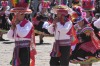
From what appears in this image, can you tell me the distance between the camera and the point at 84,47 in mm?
8508

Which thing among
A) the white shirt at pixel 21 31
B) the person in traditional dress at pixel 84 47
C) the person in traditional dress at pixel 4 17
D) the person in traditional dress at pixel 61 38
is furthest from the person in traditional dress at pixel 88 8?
the person in traditional dress at pixel 4 17

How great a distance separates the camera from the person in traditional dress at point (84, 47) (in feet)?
27.9

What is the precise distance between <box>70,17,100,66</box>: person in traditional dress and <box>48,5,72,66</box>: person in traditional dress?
46 centimetres

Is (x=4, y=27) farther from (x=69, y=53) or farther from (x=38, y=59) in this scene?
(x=69, y=53)

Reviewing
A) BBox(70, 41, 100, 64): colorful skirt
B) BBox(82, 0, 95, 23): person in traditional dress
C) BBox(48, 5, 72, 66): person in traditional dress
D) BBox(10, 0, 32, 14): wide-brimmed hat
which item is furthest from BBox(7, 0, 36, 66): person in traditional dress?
BBox(82, 0, 95, 23): person in traditional dress

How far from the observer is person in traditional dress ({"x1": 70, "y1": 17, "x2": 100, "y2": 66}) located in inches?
334

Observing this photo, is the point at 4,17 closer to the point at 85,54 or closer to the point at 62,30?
the point at 85,54

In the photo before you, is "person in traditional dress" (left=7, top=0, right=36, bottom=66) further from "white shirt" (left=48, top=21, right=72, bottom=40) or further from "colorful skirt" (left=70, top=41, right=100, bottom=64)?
"colorful skirt" (left=70, top=41, right=100, bottom=64)

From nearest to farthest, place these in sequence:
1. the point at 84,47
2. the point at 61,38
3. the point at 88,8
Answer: the point at 61,38
the point at 84,47
the point at 88,8

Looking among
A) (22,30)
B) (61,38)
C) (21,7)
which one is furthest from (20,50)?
(61,38)

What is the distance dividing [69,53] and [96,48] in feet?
2.40

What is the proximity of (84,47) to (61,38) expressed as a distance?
0.70m

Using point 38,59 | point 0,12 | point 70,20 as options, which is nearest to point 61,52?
point 70,20

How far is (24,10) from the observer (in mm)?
7535
